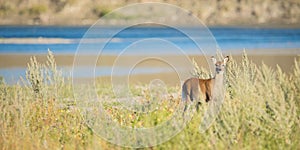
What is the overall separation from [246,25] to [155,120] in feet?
252

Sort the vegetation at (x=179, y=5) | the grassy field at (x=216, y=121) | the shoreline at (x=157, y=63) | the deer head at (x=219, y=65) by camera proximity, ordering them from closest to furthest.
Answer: the grassy field at (x=216, y=121) < the deer head at (x=219, y=65) < the shoreline at (x=157, y=63) < the vegetation at (x=179, y=5)

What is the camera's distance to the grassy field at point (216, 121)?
10.1 m

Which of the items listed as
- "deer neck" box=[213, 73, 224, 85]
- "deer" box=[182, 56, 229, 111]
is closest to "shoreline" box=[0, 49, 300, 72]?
"deer" box=[182, 56, 229, 111]

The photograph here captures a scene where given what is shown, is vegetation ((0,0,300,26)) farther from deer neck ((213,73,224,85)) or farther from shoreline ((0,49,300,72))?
deer neck ((213,73,224,85))

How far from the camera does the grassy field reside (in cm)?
1012

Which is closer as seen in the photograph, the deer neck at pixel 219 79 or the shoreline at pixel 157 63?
the deer neck at pixel 219 79

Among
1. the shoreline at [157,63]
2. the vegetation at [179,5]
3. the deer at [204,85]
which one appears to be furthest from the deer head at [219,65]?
the vegetation at [179,5]

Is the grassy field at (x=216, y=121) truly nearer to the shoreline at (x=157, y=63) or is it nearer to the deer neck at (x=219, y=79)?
the deer neck at (x=219, y=79)

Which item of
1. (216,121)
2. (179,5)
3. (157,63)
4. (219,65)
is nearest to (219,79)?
(219,65)

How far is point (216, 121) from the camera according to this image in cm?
1048

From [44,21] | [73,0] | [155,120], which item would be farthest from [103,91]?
[73,0]

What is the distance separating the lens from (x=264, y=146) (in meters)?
10.1

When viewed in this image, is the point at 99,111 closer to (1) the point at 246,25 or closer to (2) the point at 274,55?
(2) the point at 274,55

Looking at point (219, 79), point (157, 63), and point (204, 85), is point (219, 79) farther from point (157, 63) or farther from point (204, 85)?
point (157, 63)
